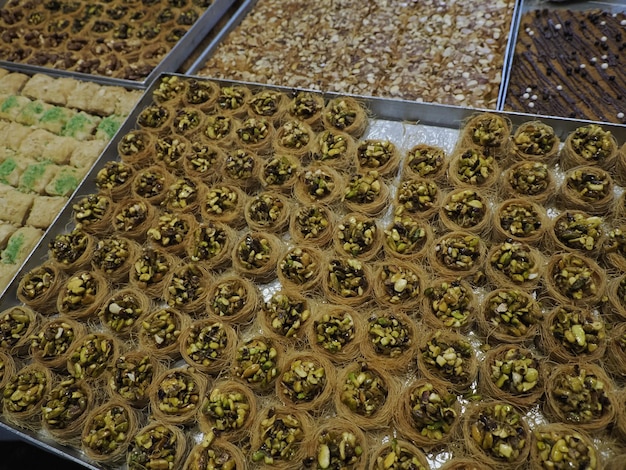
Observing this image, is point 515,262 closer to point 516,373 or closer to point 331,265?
point 516,373

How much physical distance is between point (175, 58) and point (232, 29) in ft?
2.03

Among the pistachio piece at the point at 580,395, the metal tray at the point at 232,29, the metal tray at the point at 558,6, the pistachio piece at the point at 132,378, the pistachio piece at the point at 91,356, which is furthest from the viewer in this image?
the metal tray at the point at 558,6

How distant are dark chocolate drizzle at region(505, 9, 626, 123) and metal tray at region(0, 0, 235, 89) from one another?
269 centimetres

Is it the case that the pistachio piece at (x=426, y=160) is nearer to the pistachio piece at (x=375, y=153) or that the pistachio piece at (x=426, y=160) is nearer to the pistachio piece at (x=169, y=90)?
the pistachio piece at (x=375, y=153)

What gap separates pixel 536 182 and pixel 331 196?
118cm

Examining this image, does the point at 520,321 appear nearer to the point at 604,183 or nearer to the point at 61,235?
the point at 604,183

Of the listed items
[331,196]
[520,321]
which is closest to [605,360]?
[520,321]

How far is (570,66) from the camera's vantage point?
11.6 ft

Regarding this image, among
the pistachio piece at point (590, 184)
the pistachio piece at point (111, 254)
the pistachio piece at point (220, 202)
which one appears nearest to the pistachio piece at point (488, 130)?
the pistachio piece at point (590, 184)

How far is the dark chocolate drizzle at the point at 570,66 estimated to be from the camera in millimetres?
3330

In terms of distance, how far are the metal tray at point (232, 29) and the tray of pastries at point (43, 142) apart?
1.91ft

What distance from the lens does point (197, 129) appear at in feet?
11.1

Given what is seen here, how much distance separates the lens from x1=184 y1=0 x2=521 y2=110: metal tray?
132 inches

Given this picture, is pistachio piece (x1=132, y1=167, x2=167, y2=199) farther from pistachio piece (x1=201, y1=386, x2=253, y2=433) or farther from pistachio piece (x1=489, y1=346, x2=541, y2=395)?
pistachio piece (x1=489, y1=346, x2=541, y2=395)
